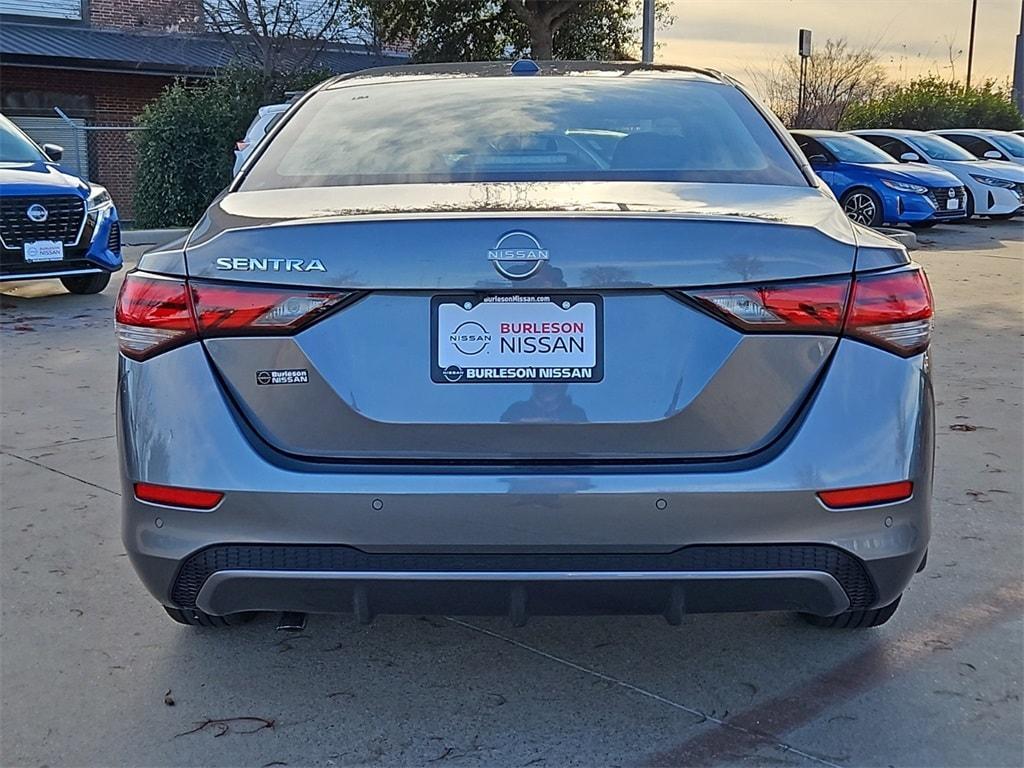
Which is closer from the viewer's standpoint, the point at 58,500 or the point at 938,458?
the point at 58,500

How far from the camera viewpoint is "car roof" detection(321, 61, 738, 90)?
3.63m

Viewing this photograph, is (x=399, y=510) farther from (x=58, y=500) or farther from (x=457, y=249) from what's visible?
(x=58, y=500)

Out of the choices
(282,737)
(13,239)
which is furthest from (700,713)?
(13,239)

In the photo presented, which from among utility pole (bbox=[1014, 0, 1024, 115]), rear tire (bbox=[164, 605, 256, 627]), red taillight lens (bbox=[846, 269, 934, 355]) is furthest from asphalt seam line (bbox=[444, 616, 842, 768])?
utility pole (bbox=[1014, 0, 1024, 115])

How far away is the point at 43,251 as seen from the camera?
9.77m

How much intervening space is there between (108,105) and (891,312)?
23299 mm

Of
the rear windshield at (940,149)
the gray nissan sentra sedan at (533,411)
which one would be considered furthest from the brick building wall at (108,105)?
the gray nissan sentra sedan at (533,411)

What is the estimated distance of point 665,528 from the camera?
238 centimetres

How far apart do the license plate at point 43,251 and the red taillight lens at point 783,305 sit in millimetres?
8567

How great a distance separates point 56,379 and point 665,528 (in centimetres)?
550

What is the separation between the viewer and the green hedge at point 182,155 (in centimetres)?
1870

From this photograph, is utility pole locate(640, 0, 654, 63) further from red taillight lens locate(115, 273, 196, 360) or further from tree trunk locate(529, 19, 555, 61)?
red taillight lens locate(115, 273, 196, 360)

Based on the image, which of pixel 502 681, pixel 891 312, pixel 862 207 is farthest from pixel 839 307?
pixel 862 207

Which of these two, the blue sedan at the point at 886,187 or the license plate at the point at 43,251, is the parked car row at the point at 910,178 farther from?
the license plate at the point at 43,251
